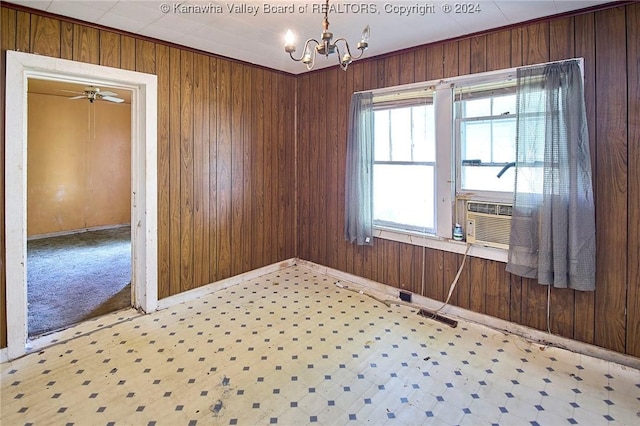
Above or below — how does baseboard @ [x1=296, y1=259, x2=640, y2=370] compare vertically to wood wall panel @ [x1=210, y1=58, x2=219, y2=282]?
below

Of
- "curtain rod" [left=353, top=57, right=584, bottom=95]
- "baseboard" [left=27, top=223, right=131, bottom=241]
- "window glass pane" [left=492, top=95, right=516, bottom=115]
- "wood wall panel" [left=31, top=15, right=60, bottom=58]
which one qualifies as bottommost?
"baseboard" [left=27, top=223, right=131, bottom=241]

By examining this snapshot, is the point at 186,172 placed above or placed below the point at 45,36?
below

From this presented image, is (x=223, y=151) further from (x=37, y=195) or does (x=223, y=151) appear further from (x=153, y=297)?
(x=37, y=195)

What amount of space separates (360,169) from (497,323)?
6.53 ft

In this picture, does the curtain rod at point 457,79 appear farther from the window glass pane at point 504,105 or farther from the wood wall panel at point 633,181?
the wood wall panel at point 633,181

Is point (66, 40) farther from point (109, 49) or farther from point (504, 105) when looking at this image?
point (504, 105)

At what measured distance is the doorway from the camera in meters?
4.54

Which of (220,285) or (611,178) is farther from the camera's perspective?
(220,285)

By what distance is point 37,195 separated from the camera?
21.1 ft

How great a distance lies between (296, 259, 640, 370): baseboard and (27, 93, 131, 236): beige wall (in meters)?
5.68

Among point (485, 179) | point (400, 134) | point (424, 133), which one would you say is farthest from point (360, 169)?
point (485, 179)

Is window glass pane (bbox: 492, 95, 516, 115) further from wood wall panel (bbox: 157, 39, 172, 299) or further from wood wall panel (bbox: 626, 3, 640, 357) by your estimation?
wood wall panel (bbox: 157, 39, 172, 299)

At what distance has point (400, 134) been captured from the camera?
3676mm

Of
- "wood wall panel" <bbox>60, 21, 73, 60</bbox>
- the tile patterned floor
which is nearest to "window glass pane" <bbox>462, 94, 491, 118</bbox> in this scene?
the tile patterned floor
